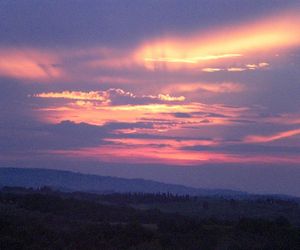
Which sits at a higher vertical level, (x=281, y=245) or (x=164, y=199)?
(x=164, y=199)

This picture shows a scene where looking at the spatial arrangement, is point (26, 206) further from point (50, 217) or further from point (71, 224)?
point (71, 224)

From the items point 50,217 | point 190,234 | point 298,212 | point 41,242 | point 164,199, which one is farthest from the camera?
point 164,199

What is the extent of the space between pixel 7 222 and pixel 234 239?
14.2 m

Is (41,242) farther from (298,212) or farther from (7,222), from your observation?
(298,212)

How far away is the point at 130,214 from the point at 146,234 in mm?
26659

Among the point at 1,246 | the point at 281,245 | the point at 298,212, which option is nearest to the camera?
the point at 1,246

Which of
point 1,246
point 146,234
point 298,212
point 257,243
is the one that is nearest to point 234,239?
point 257,243

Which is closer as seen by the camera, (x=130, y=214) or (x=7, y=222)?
(x=7, y=222)

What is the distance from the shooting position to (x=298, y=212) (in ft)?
290

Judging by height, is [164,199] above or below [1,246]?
above

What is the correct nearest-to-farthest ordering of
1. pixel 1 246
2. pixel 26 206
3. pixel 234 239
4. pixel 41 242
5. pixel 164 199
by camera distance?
pixel 1 246, pixel 41 242, pixel 234 239, pixel 26 206, pixel 164 199

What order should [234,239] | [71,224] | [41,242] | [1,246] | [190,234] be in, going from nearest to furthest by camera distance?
[1,246] → [41,242] → [234,239] → [190,234] → [71,224]

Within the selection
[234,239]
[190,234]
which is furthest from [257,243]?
[190,234]

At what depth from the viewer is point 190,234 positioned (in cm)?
4422
